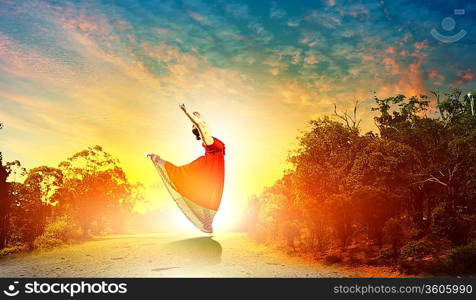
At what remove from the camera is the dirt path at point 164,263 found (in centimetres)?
1305

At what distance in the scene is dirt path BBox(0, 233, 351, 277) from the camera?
1305cm

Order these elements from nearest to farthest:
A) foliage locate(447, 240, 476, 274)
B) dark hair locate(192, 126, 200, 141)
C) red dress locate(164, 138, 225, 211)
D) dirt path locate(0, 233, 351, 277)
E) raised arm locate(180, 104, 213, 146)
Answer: raised arm locate(180, 104, 213, 146), dark hair locate(192, 126, 200, 141), red dress locate(164, 138, 225, 211), foliage locate(447, 240, 476, 274), dirt path locate(0, 233, 351, 277)

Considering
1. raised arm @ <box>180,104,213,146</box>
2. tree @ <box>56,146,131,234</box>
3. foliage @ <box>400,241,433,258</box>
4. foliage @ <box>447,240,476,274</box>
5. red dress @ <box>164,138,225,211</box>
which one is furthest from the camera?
tree @ <box>56,146,131,234</box>

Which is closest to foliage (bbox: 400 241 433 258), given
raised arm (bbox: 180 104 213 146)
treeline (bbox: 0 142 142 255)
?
raised arm (bbox: 180 104 213 146)

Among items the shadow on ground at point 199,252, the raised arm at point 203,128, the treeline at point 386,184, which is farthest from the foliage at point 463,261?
the raised arm at point 203,128

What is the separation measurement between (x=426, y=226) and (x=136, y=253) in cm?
1662

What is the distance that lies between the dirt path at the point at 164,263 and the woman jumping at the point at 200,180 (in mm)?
7089

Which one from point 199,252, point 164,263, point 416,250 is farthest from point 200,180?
point 199,252

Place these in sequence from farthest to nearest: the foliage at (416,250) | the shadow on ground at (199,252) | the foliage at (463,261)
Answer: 1. the shadow on ground at (199,252)
2. the foliage at (416,250)
3. the foliage at (463,261)

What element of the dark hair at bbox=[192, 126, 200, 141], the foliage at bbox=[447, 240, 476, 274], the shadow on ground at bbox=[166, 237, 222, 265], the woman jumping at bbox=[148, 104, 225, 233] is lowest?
the shadow on ground at bbox=[166, 237, 222, 265]

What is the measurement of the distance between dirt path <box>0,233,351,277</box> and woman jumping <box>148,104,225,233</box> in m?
7.09

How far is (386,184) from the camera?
54.1 feet

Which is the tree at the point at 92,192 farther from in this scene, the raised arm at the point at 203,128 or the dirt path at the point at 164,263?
the raised arm at the point at 203,128

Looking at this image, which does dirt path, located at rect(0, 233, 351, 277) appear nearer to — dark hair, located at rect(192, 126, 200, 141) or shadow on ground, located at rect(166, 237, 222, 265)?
shadow on ground, located at rect(166, 237, 222, 265)
